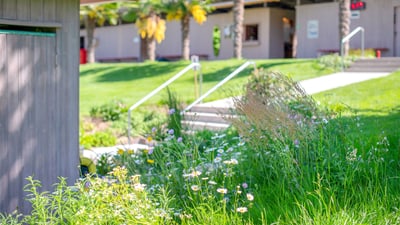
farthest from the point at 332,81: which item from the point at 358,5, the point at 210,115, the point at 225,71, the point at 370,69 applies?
the point at 358,5

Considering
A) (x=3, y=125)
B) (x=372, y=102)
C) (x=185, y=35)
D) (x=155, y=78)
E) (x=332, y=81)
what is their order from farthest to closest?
1. (x=185, y=35)
2. (x=155, y=78)
3. (x=332, y=81)
4. (x=372, y=102)
5. (x=3, y=125)

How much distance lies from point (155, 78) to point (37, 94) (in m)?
14.0

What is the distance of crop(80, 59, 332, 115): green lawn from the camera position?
15.3 m

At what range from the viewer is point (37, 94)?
16.9 ft

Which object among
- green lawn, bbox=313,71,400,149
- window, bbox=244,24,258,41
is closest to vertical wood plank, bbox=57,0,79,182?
green lawn, bbox=313,71,400,149

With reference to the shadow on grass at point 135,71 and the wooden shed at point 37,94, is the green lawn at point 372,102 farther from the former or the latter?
the shadow on grass at point 135,71

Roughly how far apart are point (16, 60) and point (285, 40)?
23.1m

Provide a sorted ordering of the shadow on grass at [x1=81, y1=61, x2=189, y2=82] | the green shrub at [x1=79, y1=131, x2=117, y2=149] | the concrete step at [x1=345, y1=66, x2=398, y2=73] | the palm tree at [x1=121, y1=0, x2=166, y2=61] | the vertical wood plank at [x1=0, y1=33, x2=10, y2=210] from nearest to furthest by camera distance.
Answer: the vertical wood plank at [x1=0, y1=33, x2=10, y2=210], the green shrub at [x1=79, y1=131, x2=117, y2=149], the concrete step at [x1=345, y1=66, x2=398, y2=73], the shadow on grass at [x1=81, y1=61, x2=189, y2=82], the palm tree at [x1=121, y1=0, x2=166, y2=61]

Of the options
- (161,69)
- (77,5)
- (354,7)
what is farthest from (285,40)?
(77,5)

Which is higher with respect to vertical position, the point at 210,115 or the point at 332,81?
the point at 332,81

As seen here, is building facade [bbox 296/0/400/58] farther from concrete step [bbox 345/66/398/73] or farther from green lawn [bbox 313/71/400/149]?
green lawn [bbox 313/71/400/149]

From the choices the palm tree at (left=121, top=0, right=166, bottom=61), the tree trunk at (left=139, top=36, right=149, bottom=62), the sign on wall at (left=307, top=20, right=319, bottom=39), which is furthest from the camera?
the tree trunk at (left=139, top=36, right=149, bottom=62)

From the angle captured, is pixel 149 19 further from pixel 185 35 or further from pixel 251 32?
pixel 251 32

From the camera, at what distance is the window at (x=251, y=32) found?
26781 mm
